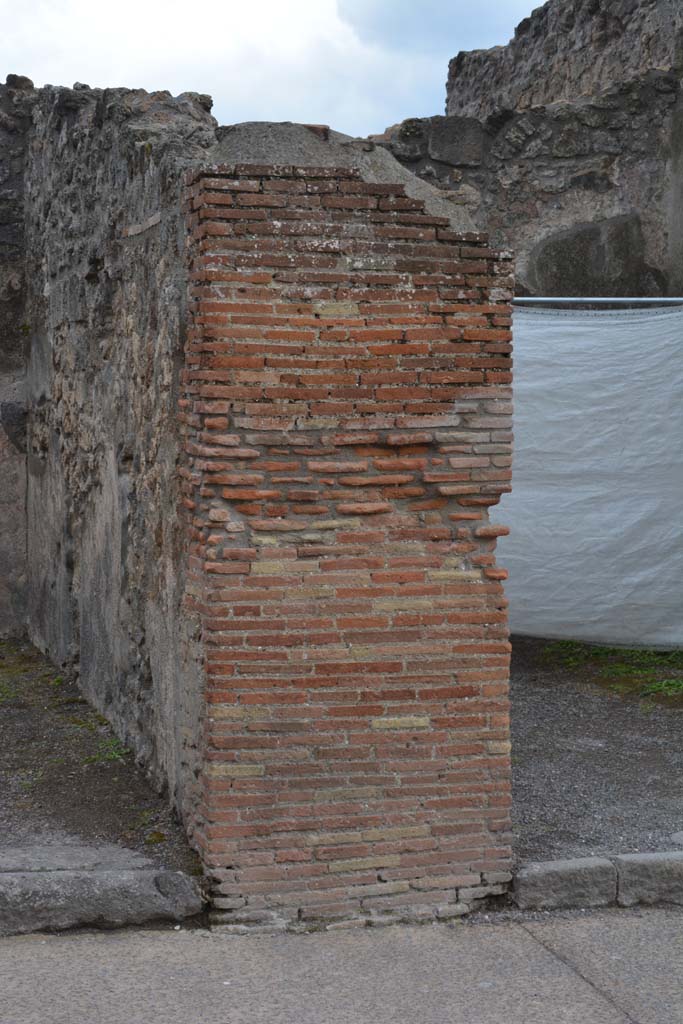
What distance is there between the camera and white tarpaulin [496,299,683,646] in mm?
7852

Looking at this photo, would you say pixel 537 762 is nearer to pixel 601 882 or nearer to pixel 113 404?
pixel 601 882

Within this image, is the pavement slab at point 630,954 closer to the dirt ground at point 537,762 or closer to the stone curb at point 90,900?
the dirt ground at point 537,762

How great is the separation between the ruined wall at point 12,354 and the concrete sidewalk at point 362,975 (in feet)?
15.8

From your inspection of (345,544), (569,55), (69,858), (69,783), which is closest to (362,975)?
(69,858)

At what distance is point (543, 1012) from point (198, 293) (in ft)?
7.93

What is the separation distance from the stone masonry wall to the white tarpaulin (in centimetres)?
333

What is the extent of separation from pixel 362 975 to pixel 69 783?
2.06 metres

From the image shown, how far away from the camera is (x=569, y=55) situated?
10922 millimetres

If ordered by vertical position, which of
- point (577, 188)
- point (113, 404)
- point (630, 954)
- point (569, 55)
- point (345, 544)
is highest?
point (569, 55)

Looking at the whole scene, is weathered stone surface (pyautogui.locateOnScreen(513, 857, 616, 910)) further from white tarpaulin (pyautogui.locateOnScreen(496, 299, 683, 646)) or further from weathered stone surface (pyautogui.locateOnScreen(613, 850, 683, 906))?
white tarpaulin (pyautogui.locateOnScreen(496, 299, 683, 646))

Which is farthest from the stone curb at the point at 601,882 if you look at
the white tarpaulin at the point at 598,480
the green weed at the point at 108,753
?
the white tarpaulin at the point at 598,480

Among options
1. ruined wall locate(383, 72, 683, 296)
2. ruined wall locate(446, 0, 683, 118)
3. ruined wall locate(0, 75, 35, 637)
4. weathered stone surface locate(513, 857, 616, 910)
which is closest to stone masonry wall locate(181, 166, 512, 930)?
weathered stone surface locate(513, 857, 616, 910)

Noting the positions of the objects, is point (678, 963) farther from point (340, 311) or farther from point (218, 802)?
point (340, 311)

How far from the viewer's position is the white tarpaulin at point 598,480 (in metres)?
7.85
